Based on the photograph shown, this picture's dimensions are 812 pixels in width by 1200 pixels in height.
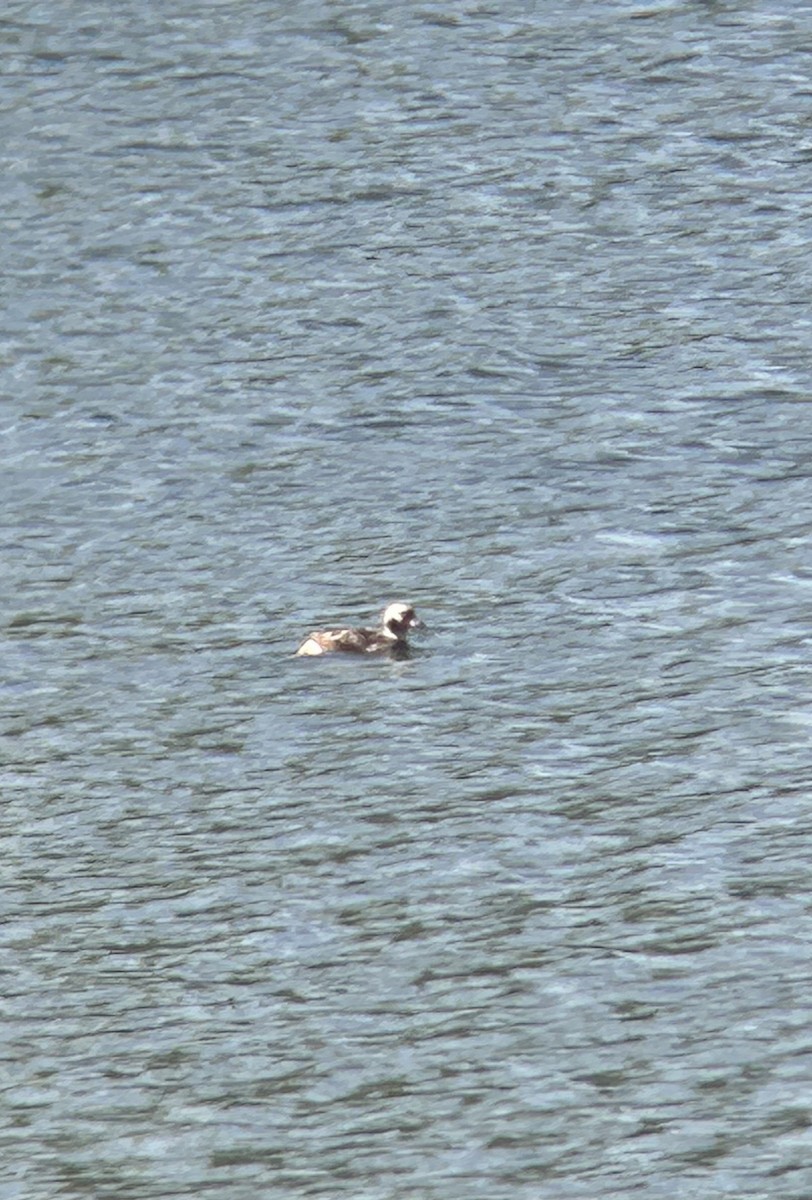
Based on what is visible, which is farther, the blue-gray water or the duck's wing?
A: the duck's wing

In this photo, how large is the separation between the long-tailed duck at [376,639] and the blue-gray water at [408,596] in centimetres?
14

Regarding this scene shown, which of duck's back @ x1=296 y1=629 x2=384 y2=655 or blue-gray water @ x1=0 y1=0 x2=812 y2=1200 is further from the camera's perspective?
duck's back @ x1=296 y1=629 x2=384 y2=655

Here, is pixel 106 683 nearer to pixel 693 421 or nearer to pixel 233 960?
pixel 233 960

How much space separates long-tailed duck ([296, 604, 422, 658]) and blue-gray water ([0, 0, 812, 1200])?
14 cm

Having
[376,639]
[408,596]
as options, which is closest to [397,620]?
[376,639]

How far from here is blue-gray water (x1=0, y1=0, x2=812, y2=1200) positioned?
14320mm

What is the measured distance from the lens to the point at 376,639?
63.1 feet

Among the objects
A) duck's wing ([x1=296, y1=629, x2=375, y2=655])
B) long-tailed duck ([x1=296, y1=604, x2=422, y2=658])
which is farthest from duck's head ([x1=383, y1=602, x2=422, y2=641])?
duck's wing ([x1=296, y1=629, x2=375, y2=655])

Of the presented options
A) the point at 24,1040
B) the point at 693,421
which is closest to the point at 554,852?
the point at 24,1040

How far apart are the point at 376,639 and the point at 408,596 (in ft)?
4.26

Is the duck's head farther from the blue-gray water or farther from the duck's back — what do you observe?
the blue-gray water

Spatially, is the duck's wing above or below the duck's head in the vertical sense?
below

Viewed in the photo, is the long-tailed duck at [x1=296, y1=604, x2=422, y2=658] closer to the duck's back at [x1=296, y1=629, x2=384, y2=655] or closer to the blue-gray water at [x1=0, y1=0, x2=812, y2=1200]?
the duck's back at [x1=296, y1=629, x2=384, y2=655]

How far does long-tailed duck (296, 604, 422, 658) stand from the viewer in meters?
19.2
